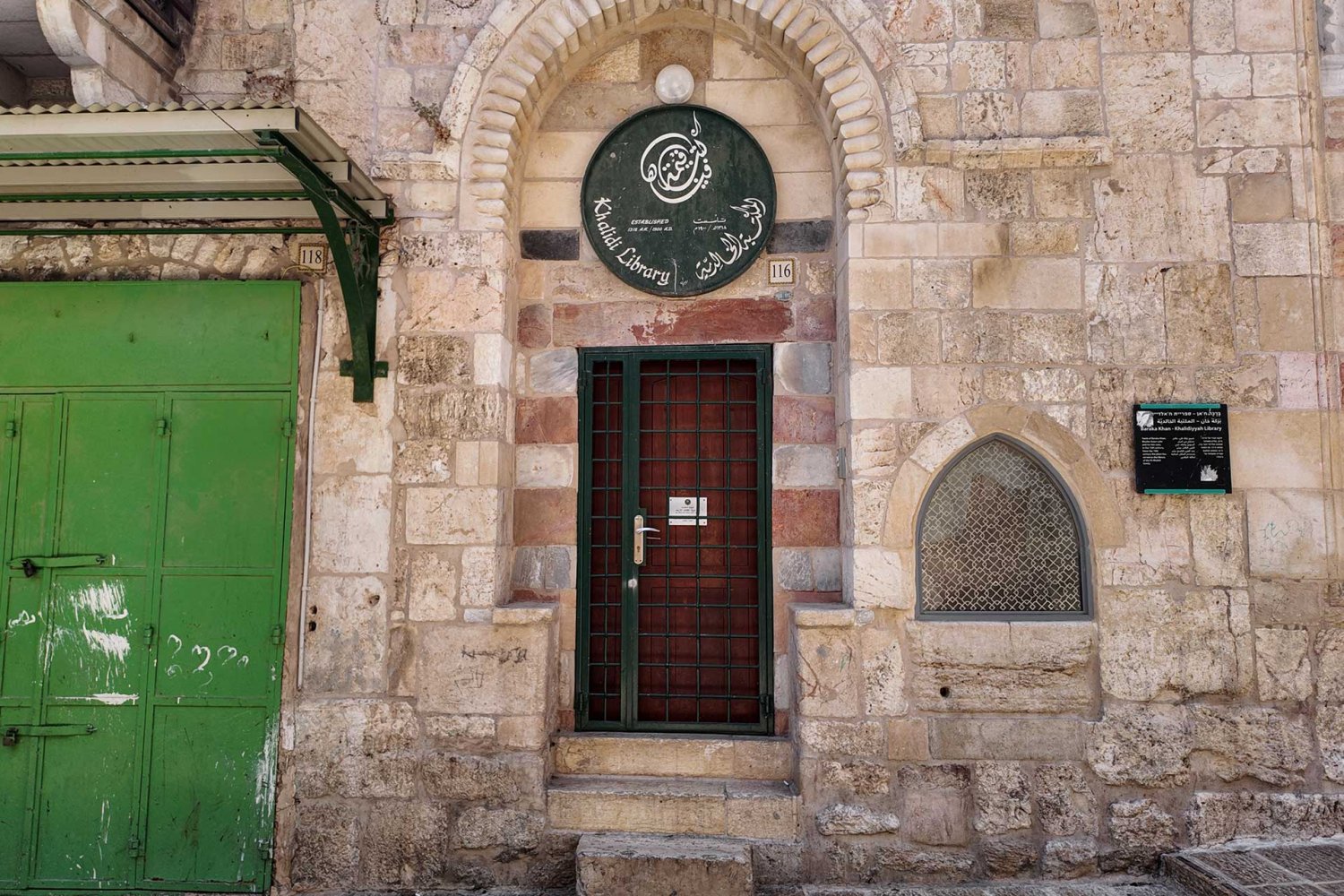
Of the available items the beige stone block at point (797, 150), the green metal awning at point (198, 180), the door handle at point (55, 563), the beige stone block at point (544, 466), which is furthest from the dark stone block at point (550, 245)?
the door handle at point (55, 563)

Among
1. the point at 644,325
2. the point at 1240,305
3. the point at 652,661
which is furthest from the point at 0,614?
the point at 1240,305

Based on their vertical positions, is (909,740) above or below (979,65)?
below

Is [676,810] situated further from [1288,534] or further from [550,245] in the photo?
[1288,534]

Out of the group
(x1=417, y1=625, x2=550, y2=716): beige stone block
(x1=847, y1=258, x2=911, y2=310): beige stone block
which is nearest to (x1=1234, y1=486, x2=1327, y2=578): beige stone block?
(x1=847, y1=258, x2=911, y2=310): beige stone block

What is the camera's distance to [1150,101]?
12.8 feet

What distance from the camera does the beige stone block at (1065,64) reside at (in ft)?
12.8

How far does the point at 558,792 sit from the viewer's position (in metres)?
3.76

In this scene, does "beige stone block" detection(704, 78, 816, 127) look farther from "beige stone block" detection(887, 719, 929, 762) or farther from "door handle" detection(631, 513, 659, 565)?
"beige stone block" detection(887, 719, 929, 762)

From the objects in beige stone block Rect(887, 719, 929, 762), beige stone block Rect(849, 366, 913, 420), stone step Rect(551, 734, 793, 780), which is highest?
beige stone block Rect(849, 366, 913, 420)

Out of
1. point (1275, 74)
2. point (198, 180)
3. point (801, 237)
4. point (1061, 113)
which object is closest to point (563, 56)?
point (801, 237)

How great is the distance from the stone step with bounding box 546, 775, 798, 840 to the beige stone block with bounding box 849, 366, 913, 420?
1.91 metres

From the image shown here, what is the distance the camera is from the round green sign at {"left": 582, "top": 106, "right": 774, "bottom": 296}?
424 centimetres

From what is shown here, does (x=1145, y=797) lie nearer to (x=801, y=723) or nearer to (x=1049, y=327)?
(x=801, y=723)

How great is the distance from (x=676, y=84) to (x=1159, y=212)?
8.58 ft
